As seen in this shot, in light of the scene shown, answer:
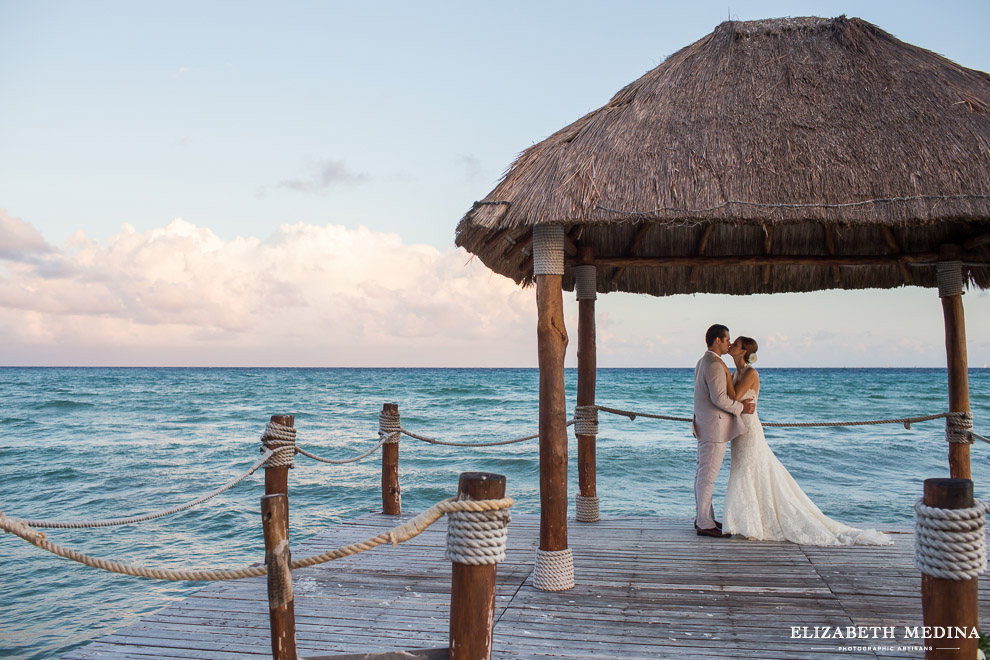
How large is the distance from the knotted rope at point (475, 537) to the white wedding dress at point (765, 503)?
3.42 metres

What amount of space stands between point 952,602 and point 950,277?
13.2ft

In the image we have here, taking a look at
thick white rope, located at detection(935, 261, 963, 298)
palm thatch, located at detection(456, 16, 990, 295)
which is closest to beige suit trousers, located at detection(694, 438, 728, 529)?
palm thatch, located at detection(456, 16, 990, 295)

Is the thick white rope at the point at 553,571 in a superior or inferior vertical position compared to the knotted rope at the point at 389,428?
inferior

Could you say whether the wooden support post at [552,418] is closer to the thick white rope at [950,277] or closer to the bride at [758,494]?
the bride at [758,494]

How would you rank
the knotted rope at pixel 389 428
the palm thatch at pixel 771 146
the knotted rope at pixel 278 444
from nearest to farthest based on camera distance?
the palm thatch at pixel 771 146, the knotted rope at pixel 278 444, the knotted rope at pixel 389 428

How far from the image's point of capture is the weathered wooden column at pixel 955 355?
17.0 ft

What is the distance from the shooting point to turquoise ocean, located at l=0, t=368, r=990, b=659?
20.0ft

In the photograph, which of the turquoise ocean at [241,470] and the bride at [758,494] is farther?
the turquoise ocean at [241,470]

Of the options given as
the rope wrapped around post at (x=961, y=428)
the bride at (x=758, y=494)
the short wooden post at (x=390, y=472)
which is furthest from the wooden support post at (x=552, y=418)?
the rope wrapped around post at (x=961, y=428)

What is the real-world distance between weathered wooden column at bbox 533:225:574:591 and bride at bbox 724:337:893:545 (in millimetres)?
1763

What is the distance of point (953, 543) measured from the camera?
2.00m

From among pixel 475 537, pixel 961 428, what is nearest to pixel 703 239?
pixel 961 428

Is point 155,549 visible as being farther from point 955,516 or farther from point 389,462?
point 955,516

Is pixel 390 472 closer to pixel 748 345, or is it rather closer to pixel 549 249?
pixel 549 249
